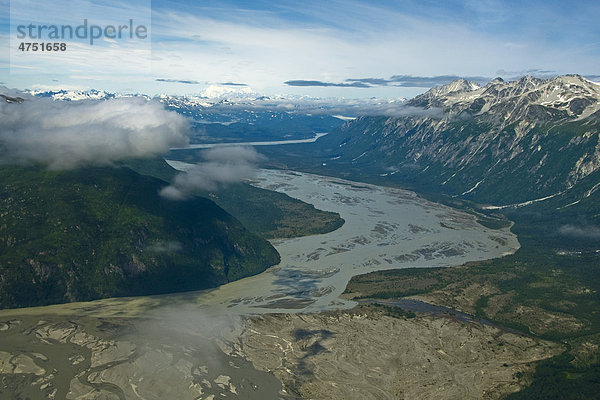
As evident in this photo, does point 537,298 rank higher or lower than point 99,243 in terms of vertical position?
lower

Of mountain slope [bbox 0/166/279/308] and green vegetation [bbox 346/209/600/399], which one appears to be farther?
mountain slope [bbox 0/166/279/308]

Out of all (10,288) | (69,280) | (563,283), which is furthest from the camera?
(563,283)

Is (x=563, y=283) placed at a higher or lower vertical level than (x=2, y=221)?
lower

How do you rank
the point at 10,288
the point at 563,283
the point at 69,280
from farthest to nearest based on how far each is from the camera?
1. the point at 563,283
2. the point at 69,280
3. the point at 10,288

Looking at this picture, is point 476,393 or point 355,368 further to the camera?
point 355,368

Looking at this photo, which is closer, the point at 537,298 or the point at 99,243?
the point at 537,298

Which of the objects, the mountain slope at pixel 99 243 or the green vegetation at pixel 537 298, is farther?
the mountain slope at pixel 99 243

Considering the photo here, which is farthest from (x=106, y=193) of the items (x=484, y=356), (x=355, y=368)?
(x=484, y=356)

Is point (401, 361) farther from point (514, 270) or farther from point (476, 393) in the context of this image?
point (514, 270)
